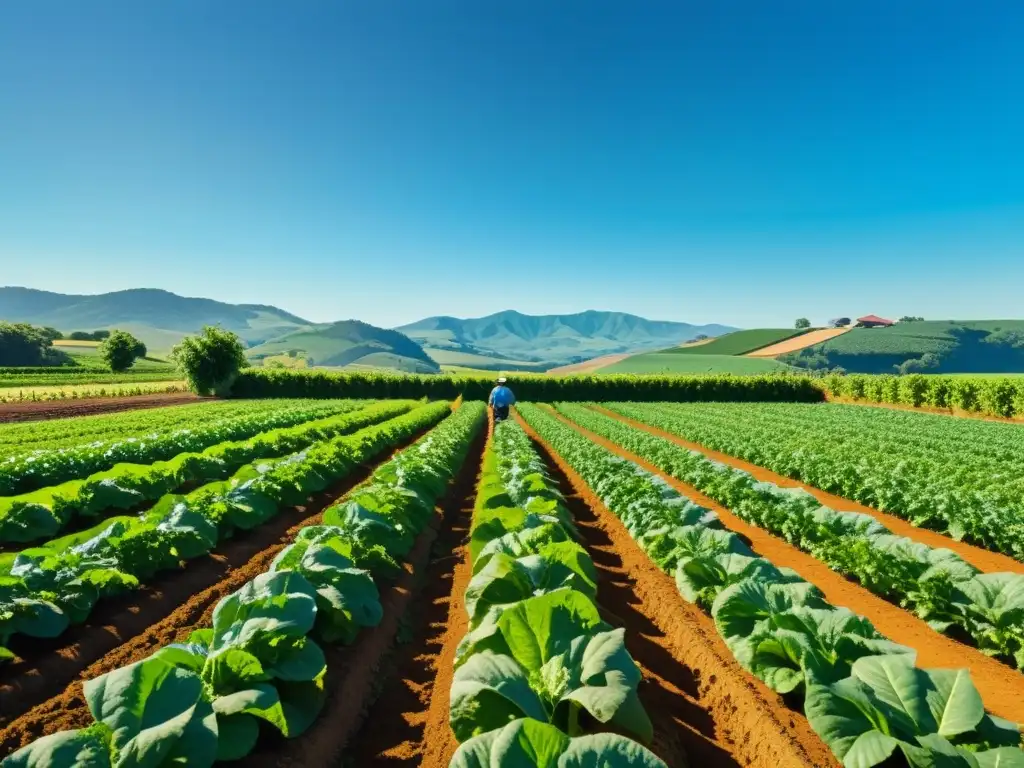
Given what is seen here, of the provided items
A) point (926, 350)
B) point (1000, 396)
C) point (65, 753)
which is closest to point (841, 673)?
point (65, 753)

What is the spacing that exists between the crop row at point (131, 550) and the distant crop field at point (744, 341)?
366ft

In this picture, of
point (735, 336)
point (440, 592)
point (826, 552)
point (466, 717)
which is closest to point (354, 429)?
point (440, 592)

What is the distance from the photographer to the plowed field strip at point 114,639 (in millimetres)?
4305

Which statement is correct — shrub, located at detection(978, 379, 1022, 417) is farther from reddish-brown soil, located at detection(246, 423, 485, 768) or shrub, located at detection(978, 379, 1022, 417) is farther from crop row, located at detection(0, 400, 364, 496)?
crop row, located at detection(0, 400, 364, 496)

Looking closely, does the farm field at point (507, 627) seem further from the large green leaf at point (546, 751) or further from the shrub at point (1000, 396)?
the shrub at point (1000, 396)

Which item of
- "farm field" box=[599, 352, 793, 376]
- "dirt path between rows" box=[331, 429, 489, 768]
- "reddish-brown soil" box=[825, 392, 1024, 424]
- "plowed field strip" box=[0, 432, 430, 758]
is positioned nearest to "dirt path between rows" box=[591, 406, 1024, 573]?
"dirt path between rows" box=[331, 429, 489, 768]

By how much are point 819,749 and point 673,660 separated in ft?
5.69

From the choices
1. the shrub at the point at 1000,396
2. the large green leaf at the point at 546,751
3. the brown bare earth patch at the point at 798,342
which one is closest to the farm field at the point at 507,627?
the large green leaf at the point at 546,751

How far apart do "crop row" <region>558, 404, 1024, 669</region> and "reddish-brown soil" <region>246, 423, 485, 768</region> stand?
5.02 metres

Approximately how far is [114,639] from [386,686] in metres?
3.01

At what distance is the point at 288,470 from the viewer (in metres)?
10.9

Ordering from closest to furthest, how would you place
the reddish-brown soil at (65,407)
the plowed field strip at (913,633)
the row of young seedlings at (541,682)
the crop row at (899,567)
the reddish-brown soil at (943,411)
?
the row of young seedlings at (541,682) → the plowed field strip at (913,633) → the crop row at (899,567) → the reddish-brown soil at (943,411) → the reddish-brown soil at (65,407)

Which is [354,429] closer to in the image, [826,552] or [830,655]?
[826,552]

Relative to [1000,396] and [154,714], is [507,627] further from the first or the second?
[1000,396]
